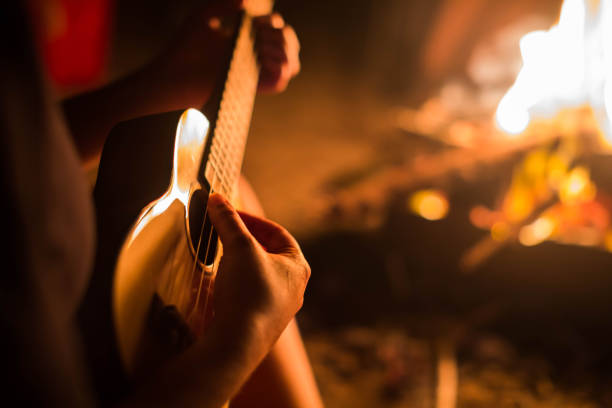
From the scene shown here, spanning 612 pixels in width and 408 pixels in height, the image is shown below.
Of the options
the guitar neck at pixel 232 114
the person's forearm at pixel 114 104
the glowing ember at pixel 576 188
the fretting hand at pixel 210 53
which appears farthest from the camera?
the glowing ember at pixel 576 188

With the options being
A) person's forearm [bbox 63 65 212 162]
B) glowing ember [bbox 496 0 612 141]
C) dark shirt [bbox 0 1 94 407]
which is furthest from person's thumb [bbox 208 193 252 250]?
glowing ember [bbox 496 0 612 141]

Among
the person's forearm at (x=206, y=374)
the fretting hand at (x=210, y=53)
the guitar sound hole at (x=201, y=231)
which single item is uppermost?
the fretting hand at (x=210, y=53)

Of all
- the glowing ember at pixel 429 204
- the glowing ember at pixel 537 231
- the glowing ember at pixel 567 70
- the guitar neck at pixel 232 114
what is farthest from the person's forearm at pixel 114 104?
the glowing ember at pixel 567 70

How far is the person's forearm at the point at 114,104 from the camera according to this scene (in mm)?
797

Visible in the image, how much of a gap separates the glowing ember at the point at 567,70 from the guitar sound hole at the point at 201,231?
1.97 meters

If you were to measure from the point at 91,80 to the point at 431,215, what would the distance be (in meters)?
2.51

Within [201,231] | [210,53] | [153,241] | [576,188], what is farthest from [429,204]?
[153,241]

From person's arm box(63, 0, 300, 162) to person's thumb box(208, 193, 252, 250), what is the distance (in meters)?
0.39

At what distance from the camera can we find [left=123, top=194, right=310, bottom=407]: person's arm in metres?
0.42

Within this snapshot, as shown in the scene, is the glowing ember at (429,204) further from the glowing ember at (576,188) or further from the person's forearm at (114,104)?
the person's forearm at (114,104)

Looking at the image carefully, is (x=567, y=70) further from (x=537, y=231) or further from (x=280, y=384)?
A: (x=280, y=384)

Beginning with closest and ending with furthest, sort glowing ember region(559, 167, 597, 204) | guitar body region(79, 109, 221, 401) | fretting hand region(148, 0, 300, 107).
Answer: guitar body region(79, 109, 221, 401) → fretting hand region(148, 0, 300, 107) → glowing ember region(559, 167, 597, 204)

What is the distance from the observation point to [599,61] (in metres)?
1.93

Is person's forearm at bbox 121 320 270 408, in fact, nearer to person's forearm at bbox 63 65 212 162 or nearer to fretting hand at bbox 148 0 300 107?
person's forearm at bbox 63 65 212 162
